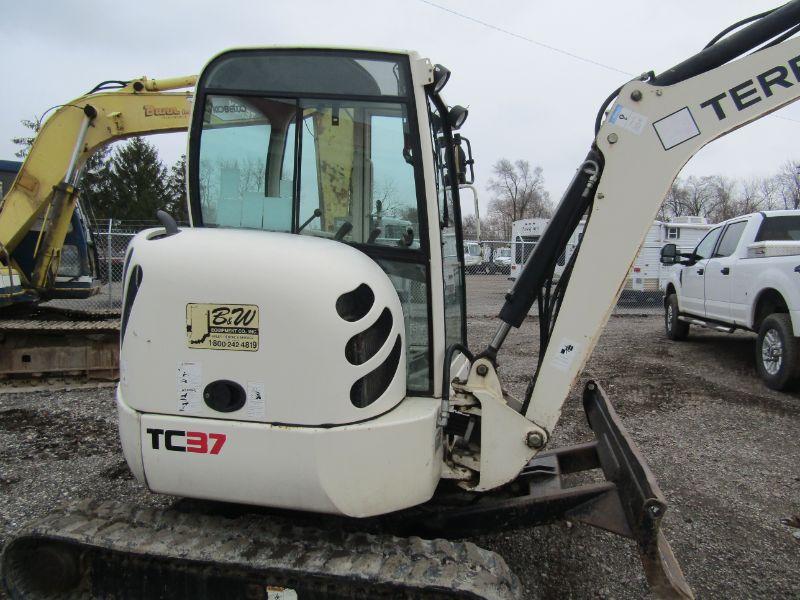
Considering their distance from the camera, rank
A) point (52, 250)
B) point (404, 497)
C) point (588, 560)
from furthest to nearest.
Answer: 1. point (52, 250)
2. point (588, 560)
3. point (404, 497)

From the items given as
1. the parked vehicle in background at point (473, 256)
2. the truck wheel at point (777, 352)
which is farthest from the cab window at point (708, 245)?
the parked vehicle in background at point (473, 256)

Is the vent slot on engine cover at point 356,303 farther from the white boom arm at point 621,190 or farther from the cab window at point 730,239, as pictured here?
the cab window at point 730,239

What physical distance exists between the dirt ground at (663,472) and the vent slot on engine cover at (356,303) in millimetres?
1769

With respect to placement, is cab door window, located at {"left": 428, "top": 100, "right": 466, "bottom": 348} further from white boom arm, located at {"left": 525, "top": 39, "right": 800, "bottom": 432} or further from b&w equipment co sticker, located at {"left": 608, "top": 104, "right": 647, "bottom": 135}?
b&w equipment co sticker, located at {"left": 608, "top": 104, "right": 647, "bottom": 135}

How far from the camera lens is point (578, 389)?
6711mm

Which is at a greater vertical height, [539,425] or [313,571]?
[539,425]

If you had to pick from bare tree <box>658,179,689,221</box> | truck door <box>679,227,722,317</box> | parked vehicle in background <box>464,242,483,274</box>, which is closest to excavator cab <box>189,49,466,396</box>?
parked vehicle in background <box>464,242,483,274</box>

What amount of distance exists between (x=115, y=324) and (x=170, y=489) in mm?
5349

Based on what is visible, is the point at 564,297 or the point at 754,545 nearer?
the point at 564,297

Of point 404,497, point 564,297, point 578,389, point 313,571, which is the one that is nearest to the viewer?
point 313,571

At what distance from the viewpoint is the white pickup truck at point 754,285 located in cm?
625

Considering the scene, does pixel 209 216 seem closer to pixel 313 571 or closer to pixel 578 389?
pixel 313 571

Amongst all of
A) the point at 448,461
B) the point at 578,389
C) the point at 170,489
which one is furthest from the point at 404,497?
the point at 578,389

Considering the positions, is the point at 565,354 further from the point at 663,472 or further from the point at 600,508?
the point at 663,472
